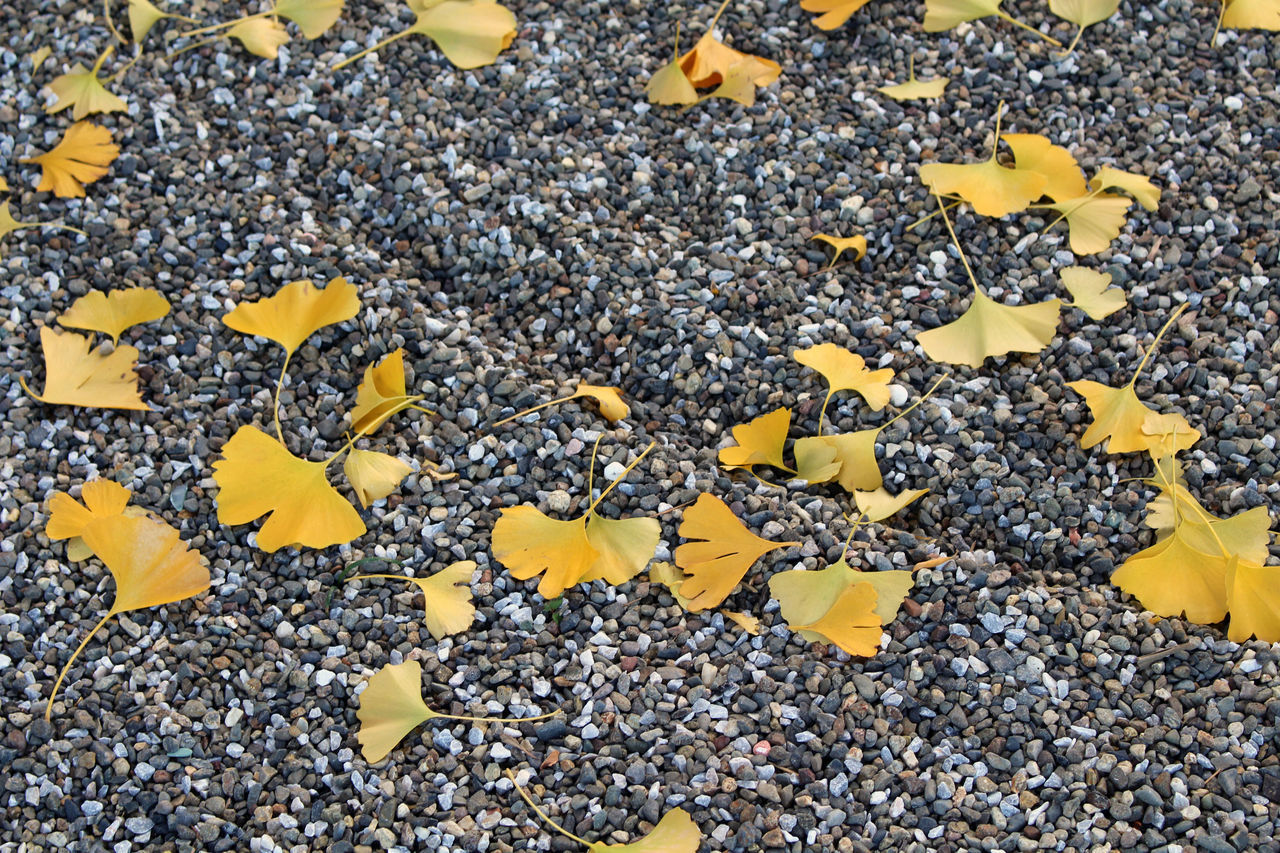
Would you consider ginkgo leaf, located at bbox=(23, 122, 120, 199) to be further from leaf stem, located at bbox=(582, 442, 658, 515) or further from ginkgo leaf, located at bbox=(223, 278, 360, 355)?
leaf stem, located at bbox=(582, 442, 658, 515)

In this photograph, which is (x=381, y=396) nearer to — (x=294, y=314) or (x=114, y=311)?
(x=294, y=314)

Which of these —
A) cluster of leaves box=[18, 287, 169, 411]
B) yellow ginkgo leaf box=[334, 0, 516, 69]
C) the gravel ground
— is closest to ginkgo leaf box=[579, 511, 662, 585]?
the gravel ground

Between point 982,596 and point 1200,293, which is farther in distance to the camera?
point 1200,293

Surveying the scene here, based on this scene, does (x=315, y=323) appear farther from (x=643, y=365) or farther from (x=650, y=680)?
(x=650, y=680)

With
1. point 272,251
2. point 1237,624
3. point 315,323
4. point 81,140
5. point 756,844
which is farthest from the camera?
point 81,140

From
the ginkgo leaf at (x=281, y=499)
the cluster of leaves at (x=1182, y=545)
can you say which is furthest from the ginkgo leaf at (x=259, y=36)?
the cluster of leaves at (x=1182, y=545)

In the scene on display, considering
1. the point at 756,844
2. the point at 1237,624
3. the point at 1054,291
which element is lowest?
the point at 756,844

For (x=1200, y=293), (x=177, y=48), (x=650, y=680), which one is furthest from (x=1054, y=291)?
(x=177, y=48)
